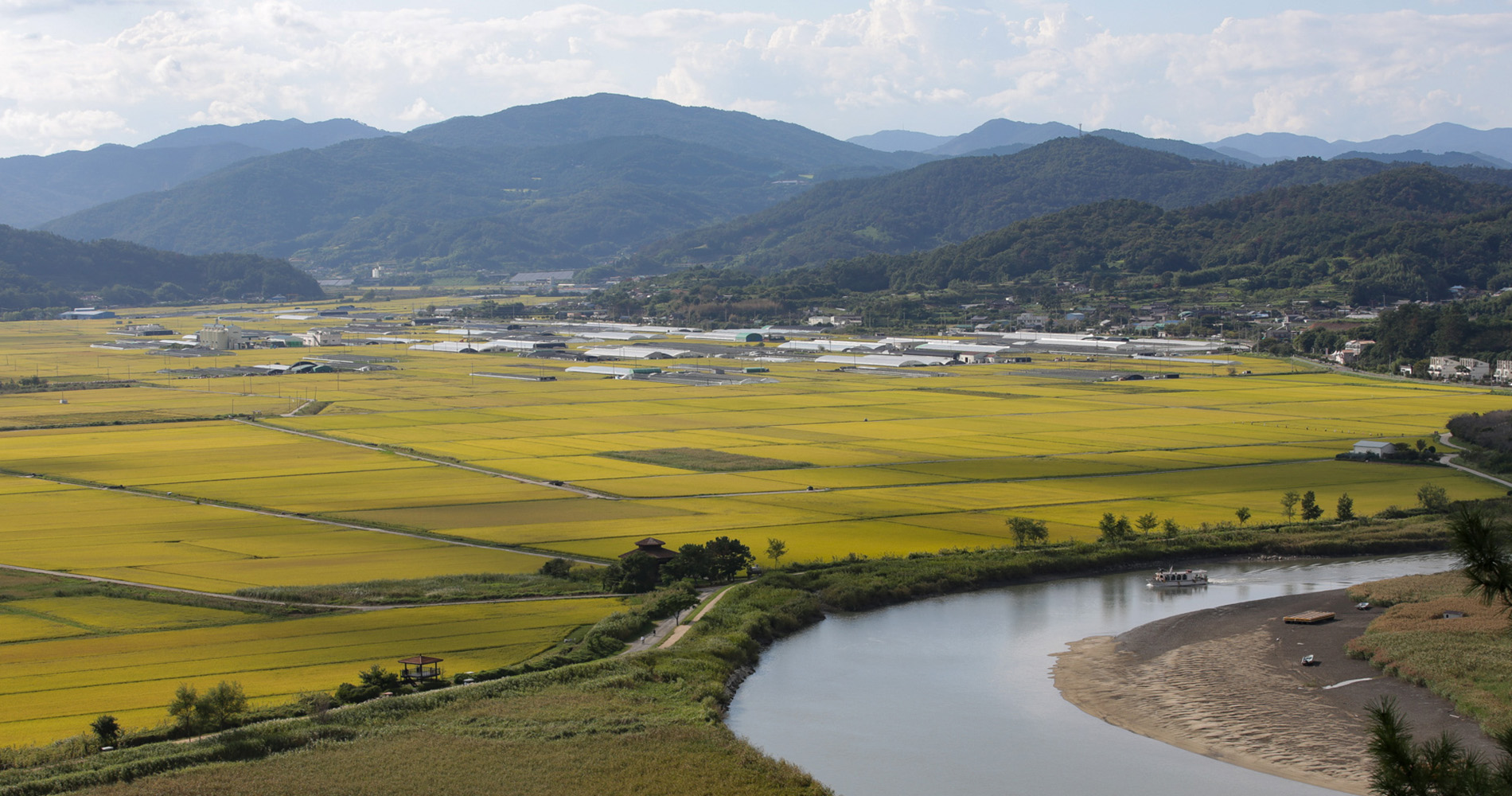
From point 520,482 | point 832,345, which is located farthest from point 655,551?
point 832,345

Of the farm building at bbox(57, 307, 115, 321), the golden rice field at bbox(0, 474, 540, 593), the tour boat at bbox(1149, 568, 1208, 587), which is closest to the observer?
the golden rice field at bbox(0, 474, 540, 593)

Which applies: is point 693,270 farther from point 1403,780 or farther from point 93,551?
point 1403,780

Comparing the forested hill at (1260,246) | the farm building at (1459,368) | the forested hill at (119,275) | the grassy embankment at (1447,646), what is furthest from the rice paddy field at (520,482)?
the forested hill at (119,275)

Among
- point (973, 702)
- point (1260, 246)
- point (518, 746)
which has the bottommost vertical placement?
point (973, 702)

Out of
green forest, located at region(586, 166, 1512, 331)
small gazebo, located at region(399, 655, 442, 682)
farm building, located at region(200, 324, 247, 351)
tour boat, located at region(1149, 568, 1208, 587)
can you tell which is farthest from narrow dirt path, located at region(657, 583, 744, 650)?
green forest, located at region(586, 166, 1512, 331)

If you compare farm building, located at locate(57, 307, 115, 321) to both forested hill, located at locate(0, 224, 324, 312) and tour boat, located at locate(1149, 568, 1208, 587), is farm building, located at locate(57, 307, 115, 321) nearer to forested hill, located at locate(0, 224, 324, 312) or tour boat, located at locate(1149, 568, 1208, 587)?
forested hill, located at locate(0, 224, 324, 312)

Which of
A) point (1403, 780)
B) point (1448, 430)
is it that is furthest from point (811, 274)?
point (1403, 780)

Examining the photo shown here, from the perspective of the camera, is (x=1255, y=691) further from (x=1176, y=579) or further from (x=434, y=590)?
(x=434, y=590)

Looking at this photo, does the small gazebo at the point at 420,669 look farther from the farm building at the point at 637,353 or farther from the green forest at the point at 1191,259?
the green forest at the point at 1191,259
